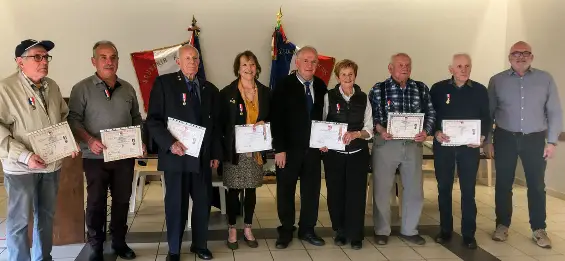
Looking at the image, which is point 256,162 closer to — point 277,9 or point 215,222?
point 215,222

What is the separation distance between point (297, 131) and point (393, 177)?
88 centimetres

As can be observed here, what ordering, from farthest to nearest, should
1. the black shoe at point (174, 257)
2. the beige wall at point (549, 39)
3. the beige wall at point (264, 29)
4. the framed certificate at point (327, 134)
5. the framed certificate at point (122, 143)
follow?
the beige wall at point (264, 29), the beige wall at point (549, 39), the framed certificate at point (327, 134), the black shoe at point (174, 257), the framed certificate at point (122, 143)

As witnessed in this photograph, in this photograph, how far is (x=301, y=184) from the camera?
3514mm

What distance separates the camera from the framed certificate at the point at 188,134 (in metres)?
3.01

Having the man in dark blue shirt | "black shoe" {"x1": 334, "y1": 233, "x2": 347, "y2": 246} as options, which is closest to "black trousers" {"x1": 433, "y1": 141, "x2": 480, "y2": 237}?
the man in dark blue shirt

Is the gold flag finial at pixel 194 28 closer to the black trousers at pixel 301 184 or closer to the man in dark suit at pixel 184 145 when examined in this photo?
the man in dark suit at pixel 184 145

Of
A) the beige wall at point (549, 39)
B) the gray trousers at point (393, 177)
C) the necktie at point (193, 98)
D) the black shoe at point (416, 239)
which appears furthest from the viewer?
the beige wall at point (549, 39)

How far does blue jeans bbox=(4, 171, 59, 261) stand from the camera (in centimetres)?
267

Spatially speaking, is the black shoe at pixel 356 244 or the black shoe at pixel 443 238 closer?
the black shoe at pixel 356 244

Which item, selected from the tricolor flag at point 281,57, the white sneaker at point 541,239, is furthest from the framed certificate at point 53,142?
the white sneaker at point 541,239

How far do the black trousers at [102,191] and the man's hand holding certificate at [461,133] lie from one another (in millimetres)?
2342

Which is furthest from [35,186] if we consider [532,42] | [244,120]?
[532,42]

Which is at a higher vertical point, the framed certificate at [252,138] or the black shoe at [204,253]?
the framed certificate at [252,138]

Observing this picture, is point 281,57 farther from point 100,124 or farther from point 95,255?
point 95,255
